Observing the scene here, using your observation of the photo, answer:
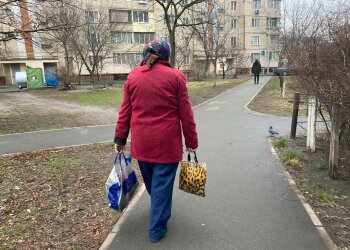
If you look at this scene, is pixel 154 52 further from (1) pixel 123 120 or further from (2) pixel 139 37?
(2) pixel 139 37

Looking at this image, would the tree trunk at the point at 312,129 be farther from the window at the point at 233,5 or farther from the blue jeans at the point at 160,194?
the window at the point at 233,5

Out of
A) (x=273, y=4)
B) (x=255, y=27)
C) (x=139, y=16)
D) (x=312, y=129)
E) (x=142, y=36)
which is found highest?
(x=273, y=4)

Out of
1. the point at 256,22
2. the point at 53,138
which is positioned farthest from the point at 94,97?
the point at 256,22

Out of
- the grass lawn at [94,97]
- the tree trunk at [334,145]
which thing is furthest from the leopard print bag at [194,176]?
the grass lawn at [94,97]

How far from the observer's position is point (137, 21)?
47.2 meters

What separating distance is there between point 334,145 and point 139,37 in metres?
45.2

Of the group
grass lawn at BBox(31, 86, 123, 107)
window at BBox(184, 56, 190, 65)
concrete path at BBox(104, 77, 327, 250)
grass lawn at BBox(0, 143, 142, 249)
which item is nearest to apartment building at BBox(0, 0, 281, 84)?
window at BBox(184, 56, 190, 65)

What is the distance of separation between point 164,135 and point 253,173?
9.22 ft

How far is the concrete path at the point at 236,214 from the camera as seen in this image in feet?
11.1

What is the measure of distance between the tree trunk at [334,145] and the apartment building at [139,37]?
23.8 m

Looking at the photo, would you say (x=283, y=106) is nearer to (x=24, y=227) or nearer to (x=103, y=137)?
(x=103, y=137)

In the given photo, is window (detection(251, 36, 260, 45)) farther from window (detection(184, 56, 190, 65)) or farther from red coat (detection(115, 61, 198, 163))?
red coat (detection(115, 61, 198, 163))

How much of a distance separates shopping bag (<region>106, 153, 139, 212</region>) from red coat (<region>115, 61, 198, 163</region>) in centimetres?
34

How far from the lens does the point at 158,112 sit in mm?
3232
